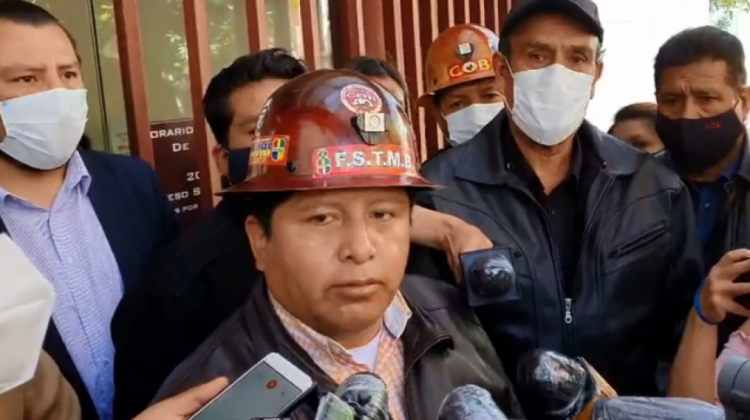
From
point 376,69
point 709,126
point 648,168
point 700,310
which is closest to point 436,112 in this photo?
point 376,69

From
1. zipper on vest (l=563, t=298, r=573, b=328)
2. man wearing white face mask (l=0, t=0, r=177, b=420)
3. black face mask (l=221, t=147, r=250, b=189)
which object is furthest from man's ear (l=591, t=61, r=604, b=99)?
man wearing white face mask (l=0, t=0, r=177, b=420)

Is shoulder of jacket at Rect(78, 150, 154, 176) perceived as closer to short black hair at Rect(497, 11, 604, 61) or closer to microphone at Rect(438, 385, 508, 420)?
short black hair at Rect(497, 11, 604, 61)

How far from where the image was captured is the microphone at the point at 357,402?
1.08 m

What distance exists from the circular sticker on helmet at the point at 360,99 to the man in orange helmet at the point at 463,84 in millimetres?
1775

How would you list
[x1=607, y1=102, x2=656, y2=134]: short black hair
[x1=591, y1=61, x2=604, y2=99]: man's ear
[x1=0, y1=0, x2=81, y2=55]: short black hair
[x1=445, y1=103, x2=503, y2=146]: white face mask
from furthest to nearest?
1. [x1=607, y1=102, x2=656, y2=134]: short black hair
2. [x1=445, y1=103, x2=503, y2=146]: white face mask
3. [x1=591, y1=61, x2=604, y2=99]: man's ear
4. [x1=0, y1=0, x2=81, y2=55]: short black hair

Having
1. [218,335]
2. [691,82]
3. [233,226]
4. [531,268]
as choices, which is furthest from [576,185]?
[218,335]

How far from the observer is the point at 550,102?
242 cm

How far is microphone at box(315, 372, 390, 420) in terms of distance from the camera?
1.08m

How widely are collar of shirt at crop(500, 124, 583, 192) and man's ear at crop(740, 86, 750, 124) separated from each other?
695 mm

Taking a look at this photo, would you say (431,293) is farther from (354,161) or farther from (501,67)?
(501,67)

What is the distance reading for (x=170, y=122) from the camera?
3500mm

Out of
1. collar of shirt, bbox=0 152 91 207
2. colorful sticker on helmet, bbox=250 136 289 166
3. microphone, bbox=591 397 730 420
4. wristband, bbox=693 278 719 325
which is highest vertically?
colorful sticker on helmet, bbox=250 136 289 166

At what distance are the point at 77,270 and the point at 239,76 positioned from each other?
2.49ft

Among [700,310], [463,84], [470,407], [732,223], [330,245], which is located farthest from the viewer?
[463,84]
